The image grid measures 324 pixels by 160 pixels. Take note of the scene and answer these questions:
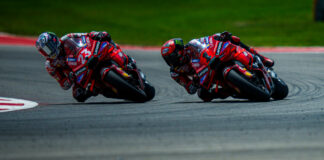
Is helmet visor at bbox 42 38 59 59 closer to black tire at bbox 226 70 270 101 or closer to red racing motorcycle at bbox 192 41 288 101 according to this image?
red racing motorcycle at bbox 192 41 288 101

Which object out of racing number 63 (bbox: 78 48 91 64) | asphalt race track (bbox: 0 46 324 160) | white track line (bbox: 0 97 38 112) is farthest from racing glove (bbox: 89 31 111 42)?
white track line (bbox: 0 97 38 112)

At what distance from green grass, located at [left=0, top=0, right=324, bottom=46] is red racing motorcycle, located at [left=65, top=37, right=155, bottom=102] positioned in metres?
12.5

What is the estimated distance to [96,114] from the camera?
7.44m

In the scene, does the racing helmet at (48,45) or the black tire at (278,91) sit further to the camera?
the racing helmet at (48,45)

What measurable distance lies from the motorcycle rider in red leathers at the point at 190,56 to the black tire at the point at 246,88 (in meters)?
0.51

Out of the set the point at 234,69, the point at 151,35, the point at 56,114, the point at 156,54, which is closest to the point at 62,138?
the point at 56,114

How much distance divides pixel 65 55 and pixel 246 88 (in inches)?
125

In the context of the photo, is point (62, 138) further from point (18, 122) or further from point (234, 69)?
point (234, 69)

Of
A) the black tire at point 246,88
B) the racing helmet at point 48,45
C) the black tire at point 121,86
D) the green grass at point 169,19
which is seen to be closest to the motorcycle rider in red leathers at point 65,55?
the racing helmet at point 48,45

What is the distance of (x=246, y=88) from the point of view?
796 centimetres

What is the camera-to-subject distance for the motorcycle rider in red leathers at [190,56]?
874 cm

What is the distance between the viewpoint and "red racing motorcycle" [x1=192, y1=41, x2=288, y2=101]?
804cm

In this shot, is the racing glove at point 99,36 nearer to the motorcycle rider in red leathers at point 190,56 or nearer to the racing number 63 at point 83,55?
the racing number 63 at point 83,55

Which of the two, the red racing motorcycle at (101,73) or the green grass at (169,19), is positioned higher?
the red racing motorcycle at (101,73)
